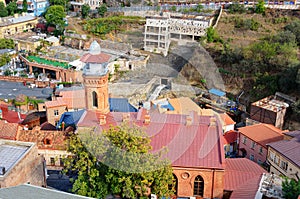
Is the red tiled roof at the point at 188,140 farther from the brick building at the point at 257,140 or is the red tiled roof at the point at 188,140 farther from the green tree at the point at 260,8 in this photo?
the green tree at the point at 260,8

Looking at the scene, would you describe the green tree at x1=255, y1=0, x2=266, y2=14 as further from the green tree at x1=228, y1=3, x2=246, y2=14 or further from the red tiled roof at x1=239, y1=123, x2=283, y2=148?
the red tiled roof at x1=239, y1=123, x2=283, y2=148

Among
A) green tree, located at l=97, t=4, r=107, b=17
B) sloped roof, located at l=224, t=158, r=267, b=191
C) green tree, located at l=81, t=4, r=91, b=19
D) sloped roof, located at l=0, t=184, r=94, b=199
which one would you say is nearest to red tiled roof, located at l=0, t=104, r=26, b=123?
sloped roof, located at l=0, t=184, r=94, b=199

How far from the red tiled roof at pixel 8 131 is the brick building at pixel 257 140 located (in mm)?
14945

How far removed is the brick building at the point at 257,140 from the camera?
24906 mm

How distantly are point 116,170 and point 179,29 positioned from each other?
34.9 meters

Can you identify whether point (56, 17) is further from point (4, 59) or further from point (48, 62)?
point (48, 62)

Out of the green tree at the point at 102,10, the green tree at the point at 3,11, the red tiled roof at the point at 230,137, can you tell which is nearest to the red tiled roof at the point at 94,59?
the red tiled roof at the point at 230,137

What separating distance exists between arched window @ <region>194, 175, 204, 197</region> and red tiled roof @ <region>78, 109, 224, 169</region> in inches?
33.5

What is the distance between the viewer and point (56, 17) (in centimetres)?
5247

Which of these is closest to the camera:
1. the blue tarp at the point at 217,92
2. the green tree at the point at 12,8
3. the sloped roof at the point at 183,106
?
the sloped roof at the point at 183,106

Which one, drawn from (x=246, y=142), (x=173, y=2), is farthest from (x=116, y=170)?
(x=173, y=2)

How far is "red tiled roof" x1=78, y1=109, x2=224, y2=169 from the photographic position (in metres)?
18.4

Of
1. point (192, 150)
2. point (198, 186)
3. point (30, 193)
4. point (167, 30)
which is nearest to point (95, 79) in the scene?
point (192, 150)

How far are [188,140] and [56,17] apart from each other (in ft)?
128
